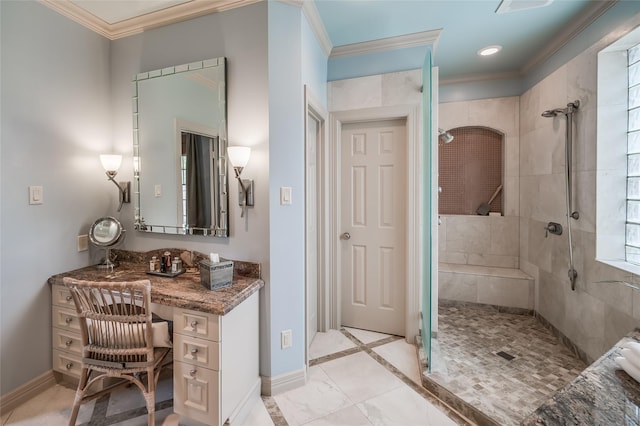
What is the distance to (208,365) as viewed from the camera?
57.3 inches

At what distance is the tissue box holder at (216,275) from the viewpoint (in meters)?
1.62

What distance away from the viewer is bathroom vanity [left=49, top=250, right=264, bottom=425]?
1.45 m

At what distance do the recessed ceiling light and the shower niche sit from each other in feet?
2.80

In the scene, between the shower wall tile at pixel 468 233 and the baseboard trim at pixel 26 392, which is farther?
the shower wall tile at pixel 468 233

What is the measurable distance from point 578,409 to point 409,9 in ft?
8.03

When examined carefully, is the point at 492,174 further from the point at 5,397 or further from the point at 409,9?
the point at 5,397

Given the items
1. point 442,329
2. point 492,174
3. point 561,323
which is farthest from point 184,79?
point 561,323

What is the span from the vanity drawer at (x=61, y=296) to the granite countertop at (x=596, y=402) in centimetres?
249

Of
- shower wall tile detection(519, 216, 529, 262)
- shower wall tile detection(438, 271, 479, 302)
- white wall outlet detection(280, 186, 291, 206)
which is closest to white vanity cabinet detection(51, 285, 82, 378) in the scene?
white wall outlet detection(280, 186, 291, 206)

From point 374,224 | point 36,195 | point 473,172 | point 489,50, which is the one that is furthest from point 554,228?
point 36,195

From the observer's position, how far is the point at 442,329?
8.75 ft

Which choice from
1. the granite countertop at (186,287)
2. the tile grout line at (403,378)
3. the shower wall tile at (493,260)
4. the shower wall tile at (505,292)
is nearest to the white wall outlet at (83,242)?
the granite countertop at (186,287)

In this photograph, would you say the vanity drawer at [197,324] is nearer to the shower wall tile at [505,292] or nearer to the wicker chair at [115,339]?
the wicker chair at [115,339]

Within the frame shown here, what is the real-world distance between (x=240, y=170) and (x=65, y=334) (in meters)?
1.64
